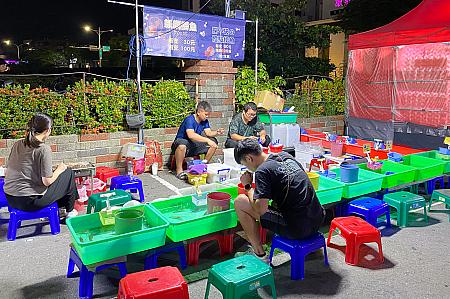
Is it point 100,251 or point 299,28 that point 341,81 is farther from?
point 100,251

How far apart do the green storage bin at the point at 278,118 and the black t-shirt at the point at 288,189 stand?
14.8ft

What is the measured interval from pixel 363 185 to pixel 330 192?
0.58 meters

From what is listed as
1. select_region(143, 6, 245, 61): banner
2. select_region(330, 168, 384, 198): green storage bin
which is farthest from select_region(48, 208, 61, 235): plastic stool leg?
select_region(143, 6, 245, 61): banner

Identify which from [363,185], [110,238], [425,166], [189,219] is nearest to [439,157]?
[425,166]

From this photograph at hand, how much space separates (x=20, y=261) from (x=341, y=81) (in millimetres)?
8990

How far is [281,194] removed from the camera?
11.3ft

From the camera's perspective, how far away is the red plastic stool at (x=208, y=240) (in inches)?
148

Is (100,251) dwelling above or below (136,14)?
below

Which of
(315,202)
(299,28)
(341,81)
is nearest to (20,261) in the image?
(315,202)

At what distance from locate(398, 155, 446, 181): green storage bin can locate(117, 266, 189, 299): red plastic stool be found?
4.04 m

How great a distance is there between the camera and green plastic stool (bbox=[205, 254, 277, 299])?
8.84 ft

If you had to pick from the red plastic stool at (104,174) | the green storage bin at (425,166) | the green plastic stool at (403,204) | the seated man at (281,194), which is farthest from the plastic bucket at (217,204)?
the green storage bin at (425,166)

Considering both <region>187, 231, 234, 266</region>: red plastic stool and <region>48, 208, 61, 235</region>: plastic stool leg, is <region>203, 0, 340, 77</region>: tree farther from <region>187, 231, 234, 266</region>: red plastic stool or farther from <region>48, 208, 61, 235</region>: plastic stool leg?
<region>187, 231, 234, 266</region>: red plastic stool

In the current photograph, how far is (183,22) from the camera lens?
7320 millimetres
